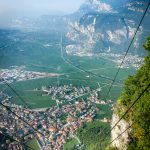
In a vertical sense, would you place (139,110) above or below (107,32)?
above

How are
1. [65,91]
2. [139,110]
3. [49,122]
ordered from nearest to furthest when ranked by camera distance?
1. [139,110]
2. [49,122]
3. [65,91]

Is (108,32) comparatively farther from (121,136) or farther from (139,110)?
(139,110)

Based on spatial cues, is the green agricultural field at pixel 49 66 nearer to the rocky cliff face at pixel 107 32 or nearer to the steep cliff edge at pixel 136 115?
the rocky cliff face at pixel 107 32

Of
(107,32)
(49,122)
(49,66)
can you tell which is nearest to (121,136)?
(49,122)

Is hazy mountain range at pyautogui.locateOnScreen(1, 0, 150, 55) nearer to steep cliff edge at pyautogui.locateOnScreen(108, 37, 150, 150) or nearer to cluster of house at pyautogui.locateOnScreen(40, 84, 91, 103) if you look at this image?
cluster of house at pyautogui.locateOnScreen(40, 84, 91, 103)

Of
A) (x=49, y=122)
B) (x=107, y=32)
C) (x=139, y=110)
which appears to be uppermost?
(x=139, y=110)

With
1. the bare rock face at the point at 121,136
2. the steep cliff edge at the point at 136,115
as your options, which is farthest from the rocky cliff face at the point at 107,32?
the bare rock face at the point at 121,136

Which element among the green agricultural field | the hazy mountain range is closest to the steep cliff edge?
the green agricultural field

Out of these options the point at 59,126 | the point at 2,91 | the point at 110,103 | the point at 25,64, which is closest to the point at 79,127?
the point at 59,126
